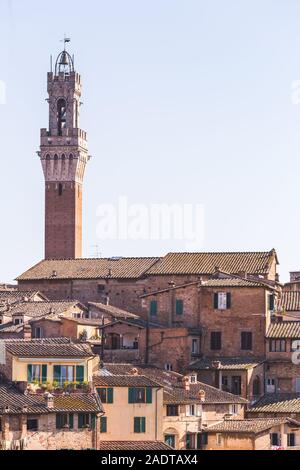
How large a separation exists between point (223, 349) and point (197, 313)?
2.54 meters

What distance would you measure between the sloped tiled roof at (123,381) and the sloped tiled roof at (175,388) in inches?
57.9

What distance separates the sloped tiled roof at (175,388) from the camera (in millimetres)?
75812

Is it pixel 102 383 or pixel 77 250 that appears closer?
pixel 102 383

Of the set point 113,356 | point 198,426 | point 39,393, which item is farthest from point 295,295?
point 39,393

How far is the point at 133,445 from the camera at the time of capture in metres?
70.9

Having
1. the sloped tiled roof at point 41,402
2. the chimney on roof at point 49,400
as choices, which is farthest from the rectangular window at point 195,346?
the chimney on roof at point 49,400

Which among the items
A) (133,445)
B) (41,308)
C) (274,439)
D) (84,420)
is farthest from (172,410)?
(41,308)

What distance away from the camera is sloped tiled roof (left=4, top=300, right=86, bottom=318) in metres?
90.5

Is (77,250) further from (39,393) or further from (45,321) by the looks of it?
(39,393)

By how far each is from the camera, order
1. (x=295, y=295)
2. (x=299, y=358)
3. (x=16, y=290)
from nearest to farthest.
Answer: (x=299, y=358)
(x=295, y=295)
(x=16, y=290)

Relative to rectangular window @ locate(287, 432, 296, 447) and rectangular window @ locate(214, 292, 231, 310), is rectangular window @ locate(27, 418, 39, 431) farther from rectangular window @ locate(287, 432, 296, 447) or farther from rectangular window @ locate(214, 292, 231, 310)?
rectangular window @ locate(214, 292, 231, 310)

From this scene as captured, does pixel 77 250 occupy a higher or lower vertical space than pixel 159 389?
higher

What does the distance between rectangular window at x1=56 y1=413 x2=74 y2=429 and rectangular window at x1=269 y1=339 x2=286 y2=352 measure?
764 inches

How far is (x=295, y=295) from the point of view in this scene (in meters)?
94.9
